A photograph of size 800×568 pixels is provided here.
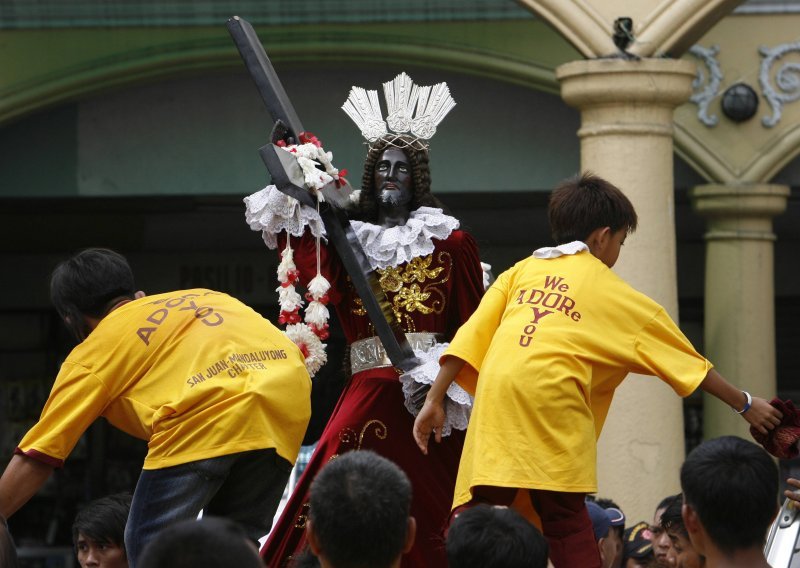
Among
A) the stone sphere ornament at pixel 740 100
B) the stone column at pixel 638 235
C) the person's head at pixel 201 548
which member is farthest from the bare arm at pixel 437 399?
the stone sphere ornament at pixel 740 100

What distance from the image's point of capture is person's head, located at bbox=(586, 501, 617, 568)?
19.1 feet

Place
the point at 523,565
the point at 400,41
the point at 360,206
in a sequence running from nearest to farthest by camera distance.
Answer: the point at 523,565 → the point at 360,206 → the point at 400,41

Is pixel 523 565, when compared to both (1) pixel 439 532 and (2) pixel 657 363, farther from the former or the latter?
(1) pixel 439 532

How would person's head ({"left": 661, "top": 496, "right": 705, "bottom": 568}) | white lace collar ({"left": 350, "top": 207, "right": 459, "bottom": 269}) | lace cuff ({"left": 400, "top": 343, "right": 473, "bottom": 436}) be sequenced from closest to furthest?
person's head ({"left": 661, "top": 496, "right": 705, "bottom": 568})
lace cuff ({"left": 400, "top": 343, "right": 473, "bottom": 436})
white lace collar ({"left": 350, "top": 207, "right": 459, "bottom": 269})

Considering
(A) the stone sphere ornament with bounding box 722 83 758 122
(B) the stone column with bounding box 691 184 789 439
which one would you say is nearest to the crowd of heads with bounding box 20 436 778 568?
(A) the stone sphere ornament with bounding box 722 83 758 122

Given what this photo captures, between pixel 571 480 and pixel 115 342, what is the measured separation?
133 centimetres

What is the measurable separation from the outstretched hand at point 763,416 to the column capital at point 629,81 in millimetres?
3093

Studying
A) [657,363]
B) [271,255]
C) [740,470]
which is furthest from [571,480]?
[271,255]

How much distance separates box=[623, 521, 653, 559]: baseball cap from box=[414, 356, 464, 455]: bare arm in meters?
1.22

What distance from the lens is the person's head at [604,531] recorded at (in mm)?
5828

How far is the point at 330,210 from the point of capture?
5.81 meters

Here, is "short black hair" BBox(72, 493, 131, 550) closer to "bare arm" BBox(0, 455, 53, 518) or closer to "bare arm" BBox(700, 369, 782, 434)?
"bare arm" BBox(0, 455, 53, 518)

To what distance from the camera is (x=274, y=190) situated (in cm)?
578

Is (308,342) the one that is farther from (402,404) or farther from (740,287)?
(740,287)
